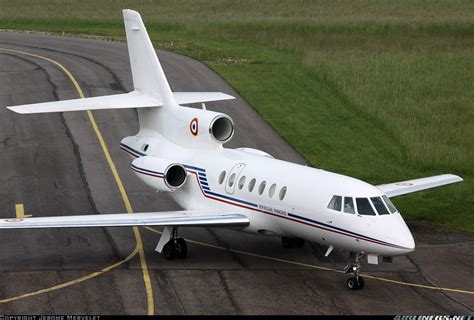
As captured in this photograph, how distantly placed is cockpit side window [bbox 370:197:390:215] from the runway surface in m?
2.26

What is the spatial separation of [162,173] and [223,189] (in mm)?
2087

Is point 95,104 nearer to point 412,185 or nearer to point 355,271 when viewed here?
point 355,271

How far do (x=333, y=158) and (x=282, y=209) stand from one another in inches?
577

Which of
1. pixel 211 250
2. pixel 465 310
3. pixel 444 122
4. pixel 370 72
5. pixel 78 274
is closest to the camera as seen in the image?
pixel 465 310

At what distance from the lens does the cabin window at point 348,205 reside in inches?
1067

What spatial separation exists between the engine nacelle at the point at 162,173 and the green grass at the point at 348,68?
30.2 feet

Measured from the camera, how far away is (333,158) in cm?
4284

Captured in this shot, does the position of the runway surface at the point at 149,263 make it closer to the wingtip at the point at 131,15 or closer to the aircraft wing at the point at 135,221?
the aircraft wing at the point at 135,221

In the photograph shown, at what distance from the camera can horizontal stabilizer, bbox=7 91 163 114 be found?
100 ft

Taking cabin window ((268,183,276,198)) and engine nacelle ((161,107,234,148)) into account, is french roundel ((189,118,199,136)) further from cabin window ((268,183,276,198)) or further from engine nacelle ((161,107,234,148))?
cabin window ((268,183,276,198))

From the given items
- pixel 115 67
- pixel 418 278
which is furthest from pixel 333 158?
pixel 115 67

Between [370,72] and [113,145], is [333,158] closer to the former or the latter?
[113,145]


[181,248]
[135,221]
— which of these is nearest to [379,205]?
[181,248]

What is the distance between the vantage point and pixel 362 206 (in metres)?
27.1
